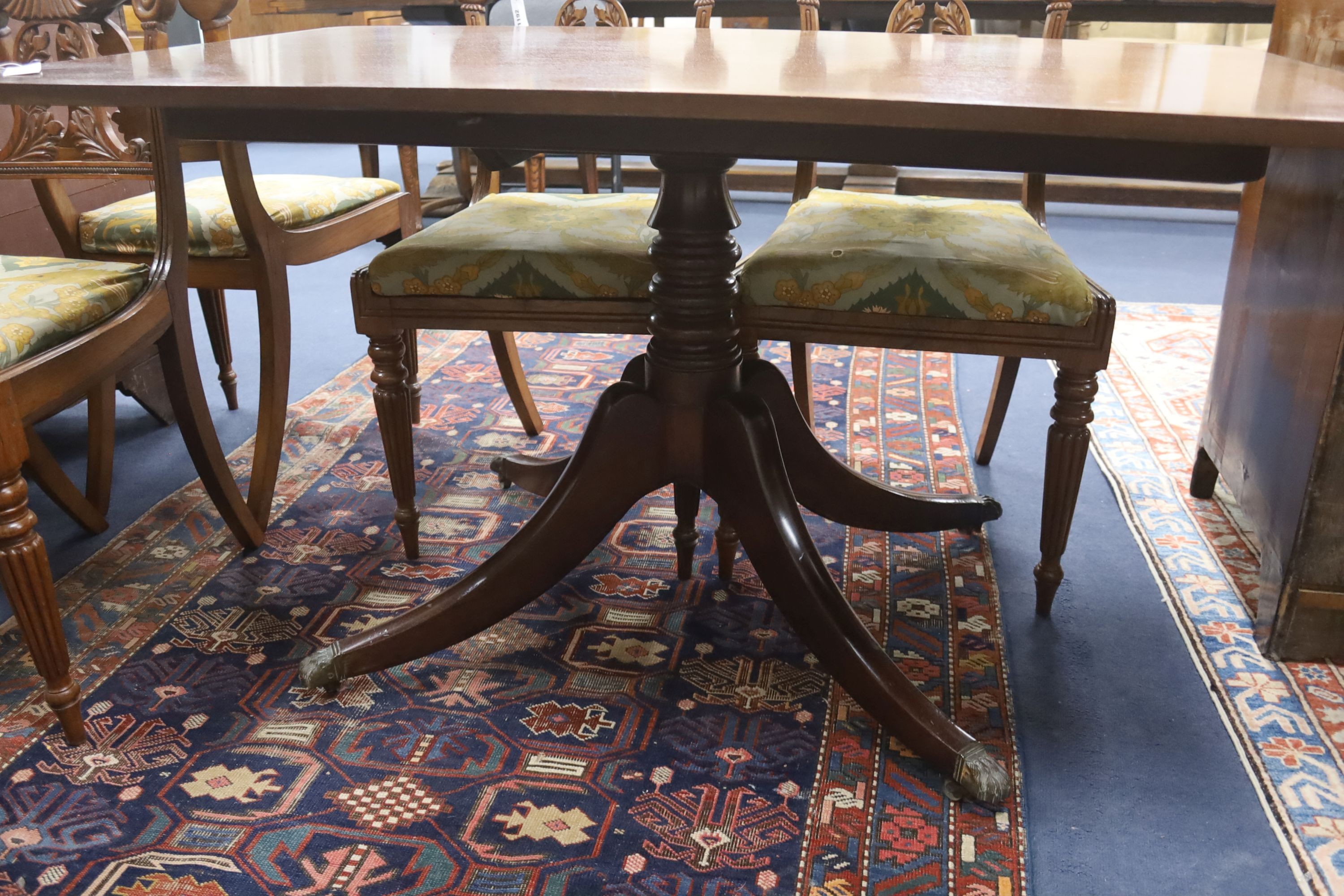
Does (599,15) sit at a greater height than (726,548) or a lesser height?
greater

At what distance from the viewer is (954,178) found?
4316mm

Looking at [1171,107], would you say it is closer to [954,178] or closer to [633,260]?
Answer: [633,260]

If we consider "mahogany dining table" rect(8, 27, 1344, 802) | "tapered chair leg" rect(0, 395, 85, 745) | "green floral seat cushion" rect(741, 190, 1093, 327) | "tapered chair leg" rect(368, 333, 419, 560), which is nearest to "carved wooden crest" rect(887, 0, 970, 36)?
"mahogany dining table" rect(8, 27, 1344, 802)

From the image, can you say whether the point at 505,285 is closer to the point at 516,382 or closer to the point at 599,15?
the point at 516,382

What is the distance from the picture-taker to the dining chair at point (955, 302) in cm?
136

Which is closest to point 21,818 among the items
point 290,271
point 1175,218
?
point 290,271

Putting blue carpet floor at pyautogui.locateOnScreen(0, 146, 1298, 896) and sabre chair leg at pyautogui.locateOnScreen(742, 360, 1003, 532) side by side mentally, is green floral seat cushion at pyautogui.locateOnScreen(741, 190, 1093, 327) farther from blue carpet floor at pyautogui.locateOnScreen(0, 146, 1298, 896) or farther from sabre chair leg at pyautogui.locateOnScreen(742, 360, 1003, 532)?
blue carpet floor at pyautogui.locateOnScreen(0, 146, 1298, 896)

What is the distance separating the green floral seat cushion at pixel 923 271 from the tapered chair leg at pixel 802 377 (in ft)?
1.23

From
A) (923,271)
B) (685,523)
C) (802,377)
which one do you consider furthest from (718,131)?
(802,377)

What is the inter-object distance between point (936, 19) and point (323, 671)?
64.0 inches

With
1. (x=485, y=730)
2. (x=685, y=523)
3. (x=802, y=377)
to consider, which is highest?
(x=802, y=377)

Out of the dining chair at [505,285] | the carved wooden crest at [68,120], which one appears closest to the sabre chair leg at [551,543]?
the dining chair at [505,285]

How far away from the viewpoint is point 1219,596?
1.62 metres

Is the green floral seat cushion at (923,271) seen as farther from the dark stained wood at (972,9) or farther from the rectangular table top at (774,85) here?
the dark stained wood at (972,9)
